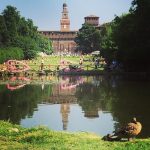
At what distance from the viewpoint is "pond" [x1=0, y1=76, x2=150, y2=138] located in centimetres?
2012

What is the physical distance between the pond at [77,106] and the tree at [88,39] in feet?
300

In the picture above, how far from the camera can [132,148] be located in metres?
11.6

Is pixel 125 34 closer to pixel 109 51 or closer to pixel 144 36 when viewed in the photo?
pixel 144 36

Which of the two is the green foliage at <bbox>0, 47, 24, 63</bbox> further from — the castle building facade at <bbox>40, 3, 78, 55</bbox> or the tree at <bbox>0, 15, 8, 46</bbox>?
the castle building facade at <bbox>40, 3, 78, 55</bbox>

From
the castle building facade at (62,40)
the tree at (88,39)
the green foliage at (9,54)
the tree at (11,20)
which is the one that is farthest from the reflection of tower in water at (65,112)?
the castle building facade at (62,40)

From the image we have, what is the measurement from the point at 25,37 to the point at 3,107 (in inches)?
2667

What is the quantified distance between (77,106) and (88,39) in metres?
105

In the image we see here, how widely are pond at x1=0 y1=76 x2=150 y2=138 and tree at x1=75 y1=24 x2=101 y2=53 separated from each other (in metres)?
91.5

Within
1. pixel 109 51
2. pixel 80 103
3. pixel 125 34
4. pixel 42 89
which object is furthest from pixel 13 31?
pixel 80 103

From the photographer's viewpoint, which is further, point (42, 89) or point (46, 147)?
point (42, 89)

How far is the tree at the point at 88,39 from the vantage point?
130000 millimetres

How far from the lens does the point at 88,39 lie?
5157 inches

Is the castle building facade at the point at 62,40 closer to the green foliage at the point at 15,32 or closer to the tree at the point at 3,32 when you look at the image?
the green foliage at the point at 15,32

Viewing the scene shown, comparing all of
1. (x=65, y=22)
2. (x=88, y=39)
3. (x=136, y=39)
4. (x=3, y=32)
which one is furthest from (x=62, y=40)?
(x=136, y=39)
